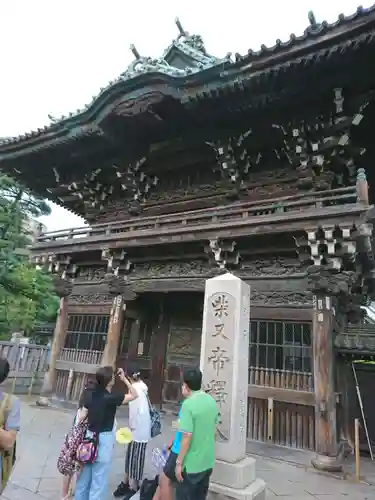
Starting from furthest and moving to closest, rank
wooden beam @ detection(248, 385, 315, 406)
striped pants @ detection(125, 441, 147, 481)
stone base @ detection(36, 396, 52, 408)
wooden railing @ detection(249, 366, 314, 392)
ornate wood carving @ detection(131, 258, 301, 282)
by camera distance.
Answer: stone base @ detection(36, 396, 52, 408), ornate wood carving @ detection(131, 258, 301, 282), wooden railing @ detection(249, 366, 314, 392), wooden beam @ detection(248, 385, 315, 406), striped pants @ detection(125, 441, 147, 481)

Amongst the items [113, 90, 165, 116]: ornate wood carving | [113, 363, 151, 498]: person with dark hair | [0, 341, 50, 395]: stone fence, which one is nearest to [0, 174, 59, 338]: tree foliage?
[0, 341, 50, 395]: stone fence

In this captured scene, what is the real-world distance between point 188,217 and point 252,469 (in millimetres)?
5497

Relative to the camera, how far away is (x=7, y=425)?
247 cm

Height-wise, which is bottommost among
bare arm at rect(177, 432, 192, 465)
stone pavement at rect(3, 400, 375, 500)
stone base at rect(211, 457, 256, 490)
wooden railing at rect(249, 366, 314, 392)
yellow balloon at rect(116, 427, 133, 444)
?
stone pavement at rect(3, 400, 375, 500)

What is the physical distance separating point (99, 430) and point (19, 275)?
14.4 meters

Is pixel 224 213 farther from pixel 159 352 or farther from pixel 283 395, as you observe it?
pixel 159 352

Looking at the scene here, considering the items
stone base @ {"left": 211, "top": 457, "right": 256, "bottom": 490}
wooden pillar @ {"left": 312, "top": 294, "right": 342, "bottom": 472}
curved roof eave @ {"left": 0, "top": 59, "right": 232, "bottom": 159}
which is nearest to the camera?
stone base @ {"left": 211, "top": 457, "right": 256, "bottom": 490}

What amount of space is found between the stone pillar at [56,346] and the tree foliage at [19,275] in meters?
5.68

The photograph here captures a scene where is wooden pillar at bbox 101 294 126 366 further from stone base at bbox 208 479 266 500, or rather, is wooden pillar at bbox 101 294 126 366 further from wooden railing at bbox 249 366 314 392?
stone base at bbox 208 479 266 500

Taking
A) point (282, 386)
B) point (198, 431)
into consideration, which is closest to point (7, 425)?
point (198, 431)

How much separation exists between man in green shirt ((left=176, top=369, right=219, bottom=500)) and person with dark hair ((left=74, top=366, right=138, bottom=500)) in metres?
0.76

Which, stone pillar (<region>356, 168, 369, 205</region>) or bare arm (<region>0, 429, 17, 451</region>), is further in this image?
stone pillar (<region>356, 168, 369, 205</region>)

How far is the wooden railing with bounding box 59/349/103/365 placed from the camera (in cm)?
962

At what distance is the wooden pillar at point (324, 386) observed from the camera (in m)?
5.86
